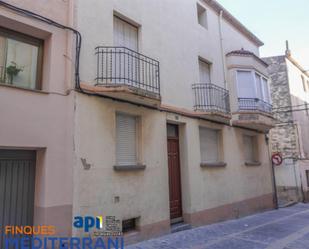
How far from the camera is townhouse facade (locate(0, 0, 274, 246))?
5.55 m

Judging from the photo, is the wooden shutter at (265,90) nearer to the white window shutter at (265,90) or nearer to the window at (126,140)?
the white window shutter at (265,90)

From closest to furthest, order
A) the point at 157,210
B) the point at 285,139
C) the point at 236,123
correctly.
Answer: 1. the point at 157,210
2. the point at 236,123
3. the point at 285,139

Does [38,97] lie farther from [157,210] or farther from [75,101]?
[157,210]

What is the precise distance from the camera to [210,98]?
10.2 m

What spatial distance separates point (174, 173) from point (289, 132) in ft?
40.8

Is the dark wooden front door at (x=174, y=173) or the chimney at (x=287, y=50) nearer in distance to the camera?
the dark wooden front door at (x=174, y=173)

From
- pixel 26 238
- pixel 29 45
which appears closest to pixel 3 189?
pixel 26 238

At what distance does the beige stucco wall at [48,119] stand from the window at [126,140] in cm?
152

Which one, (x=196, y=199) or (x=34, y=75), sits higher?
(x=34, y=75)

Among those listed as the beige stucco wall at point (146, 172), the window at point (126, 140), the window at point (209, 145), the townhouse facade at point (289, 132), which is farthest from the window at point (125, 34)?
the townhouse facade at point (289, 132)

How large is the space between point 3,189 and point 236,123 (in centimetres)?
897

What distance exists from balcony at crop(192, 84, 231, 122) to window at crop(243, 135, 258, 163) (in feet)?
9.13

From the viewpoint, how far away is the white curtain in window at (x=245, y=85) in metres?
12.0

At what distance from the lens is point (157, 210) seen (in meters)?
7.61
